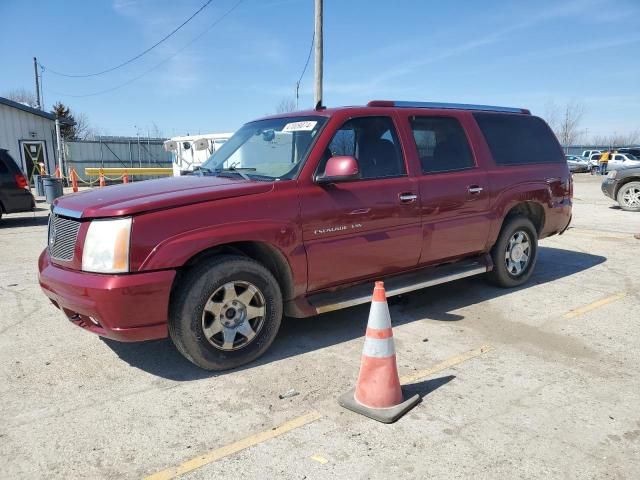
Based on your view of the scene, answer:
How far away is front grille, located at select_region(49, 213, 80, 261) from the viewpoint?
3.56 m

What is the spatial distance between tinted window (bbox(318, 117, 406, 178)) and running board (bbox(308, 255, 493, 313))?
974 mm

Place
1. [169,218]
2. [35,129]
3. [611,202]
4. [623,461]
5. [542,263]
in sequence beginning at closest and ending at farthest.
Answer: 1. [623,461]
2. [169,218]
3. [542,263]
4. [611,202]
5. [35,129]

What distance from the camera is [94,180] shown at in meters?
28.2

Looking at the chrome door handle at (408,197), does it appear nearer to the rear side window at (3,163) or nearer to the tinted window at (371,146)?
the tinted window at (371,146)

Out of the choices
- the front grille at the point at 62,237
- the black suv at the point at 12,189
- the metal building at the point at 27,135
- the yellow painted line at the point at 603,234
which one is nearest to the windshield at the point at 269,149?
the front grille at the point at 62,237

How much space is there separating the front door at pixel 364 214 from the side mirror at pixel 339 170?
0.29 ft

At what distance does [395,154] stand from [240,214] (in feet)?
5.58

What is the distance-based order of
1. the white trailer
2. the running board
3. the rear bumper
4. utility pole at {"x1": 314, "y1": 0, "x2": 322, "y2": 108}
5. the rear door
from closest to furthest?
the running board
the rear door
the rear bumper
utility pole at {"x1": 314, "y1": 0, "x2": 322, "y2": 108}
the white trailer

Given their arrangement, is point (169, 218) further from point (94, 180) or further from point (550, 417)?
point (94, 180)

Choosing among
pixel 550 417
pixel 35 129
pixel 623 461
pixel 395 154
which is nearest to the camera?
pixel 623 461

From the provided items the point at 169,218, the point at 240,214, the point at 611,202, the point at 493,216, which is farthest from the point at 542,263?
the point at 611,202

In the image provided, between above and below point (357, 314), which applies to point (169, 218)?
above

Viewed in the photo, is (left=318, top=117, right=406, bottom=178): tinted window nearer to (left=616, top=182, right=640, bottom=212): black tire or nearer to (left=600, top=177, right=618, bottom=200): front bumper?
(left=616, top=182, right=640, bottom=212): black tire

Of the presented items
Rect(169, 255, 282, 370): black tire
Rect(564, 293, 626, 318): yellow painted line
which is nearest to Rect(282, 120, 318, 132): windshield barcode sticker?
Rect(169, 255, 282, 370): black tire
